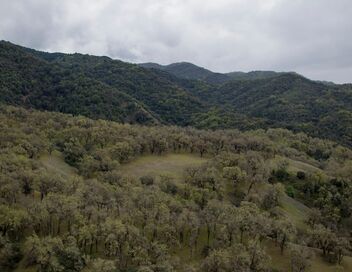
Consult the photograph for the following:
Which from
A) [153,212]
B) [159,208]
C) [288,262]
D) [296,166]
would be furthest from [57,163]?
[296,166]

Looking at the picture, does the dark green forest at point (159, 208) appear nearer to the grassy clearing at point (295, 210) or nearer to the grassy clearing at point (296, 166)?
the grassy clearing at point (295, 210)

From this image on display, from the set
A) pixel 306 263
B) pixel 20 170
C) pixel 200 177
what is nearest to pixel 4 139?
pixel 20 170

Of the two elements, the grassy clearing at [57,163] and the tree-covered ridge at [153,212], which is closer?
the tree-covered ridge at [153,212]

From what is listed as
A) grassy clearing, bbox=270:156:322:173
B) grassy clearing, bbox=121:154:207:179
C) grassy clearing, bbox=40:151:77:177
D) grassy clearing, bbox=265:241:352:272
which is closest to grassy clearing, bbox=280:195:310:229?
grassy clearing, bbox=270:156:322:173

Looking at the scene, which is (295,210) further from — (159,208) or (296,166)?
(159,208)

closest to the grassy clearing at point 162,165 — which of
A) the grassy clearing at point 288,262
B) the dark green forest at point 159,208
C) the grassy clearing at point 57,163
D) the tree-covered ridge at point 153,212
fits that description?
the dark green forest at point 159,208

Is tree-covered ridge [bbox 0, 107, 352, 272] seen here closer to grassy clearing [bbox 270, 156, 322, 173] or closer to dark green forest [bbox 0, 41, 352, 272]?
dark green forest [bbox 0, 41, 352, 272]
